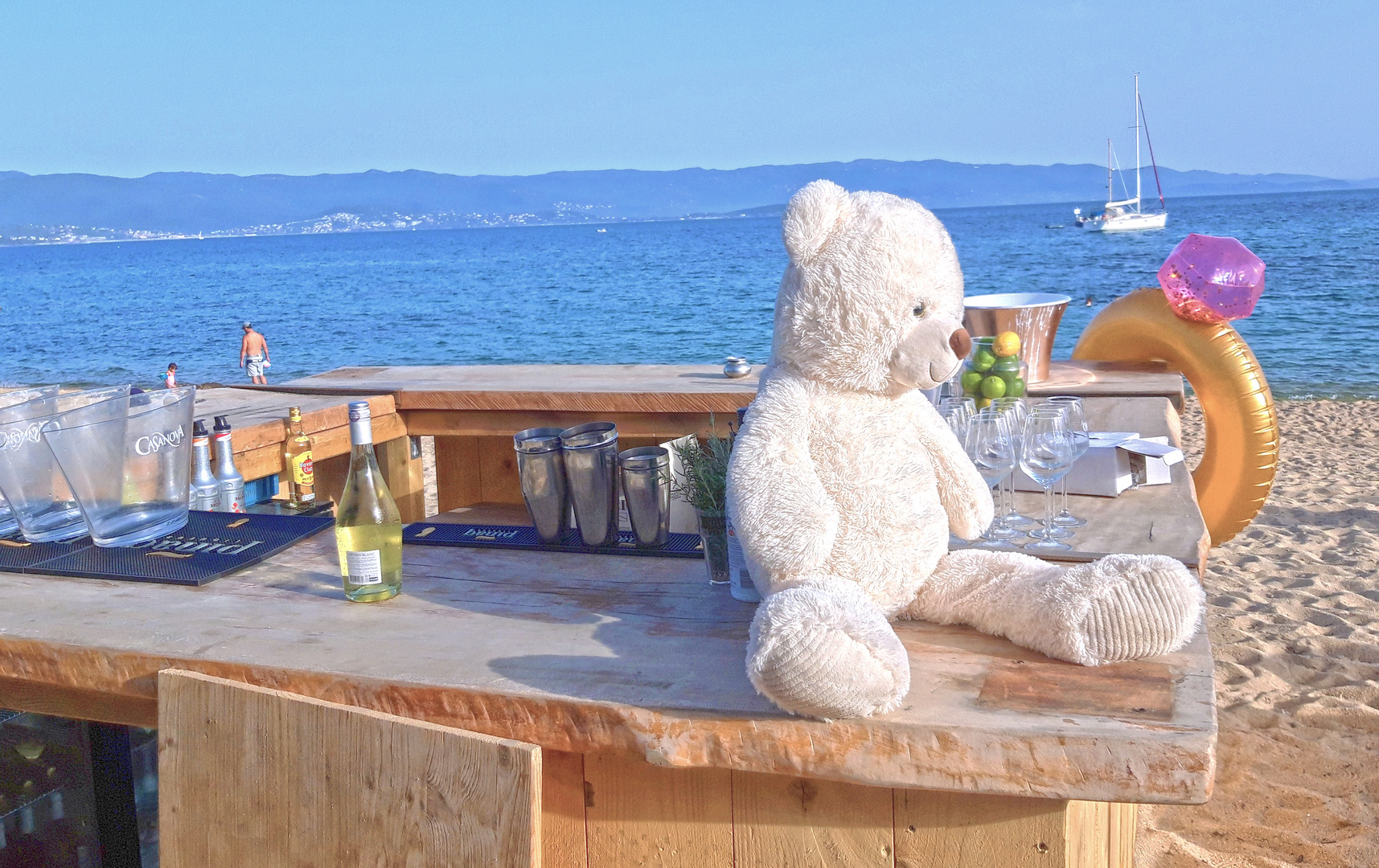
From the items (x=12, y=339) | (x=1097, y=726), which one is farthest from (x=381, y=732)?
(x=12, y=339)

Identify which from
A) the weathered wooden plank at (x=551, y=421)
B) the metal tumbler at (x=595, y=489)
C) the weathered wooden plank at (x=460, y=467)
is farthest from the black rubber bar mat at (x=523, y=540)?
the weathered wooden plank at (x=460, y=467)

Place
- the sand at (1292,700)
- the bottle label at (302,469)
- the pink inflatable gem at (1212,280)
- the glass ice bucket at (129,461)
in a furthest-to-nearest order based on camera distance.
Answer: the pink inflatable gem at (1212,280) < the bottle label at (302,469) < the sand at (1292,700) < the glass ice bucket at (129,461)

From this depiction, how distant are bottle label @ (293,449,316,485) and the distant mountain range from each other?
144226mm

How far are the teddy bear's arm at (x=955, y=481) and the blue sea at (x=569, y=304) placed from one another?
12233 mm

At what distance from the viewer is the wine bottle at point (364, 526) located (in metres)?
1.57

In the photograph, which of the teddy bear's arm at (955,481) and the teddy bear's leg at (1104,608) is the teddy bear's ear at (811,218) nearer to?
the teddy bear's arm at (955,481)

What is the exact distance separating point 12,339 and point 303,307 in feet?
29.9

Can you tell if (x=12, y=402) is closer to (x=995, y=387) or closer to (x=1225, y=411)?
(x=995, y=387)

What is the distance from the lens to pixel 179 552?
1878 millimetres

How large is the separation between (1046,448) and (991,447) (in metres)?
0.10

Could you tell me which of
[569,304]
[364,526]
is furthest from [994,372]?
[569,304]

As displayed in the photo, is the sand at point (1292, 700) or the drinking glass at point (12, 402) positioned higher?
the drinking glass at point (12, 402)

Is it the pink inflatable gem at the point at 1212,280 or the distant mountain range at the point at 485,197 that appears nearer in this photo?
the pink inflatable gem at the point at 1212,280

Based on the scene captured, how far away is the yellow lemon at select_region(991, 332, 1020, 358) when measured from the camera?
2244 mm
